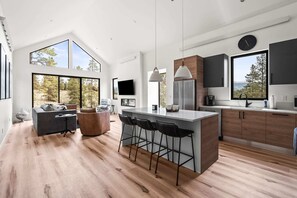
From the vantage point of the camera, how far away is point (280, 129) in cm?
315

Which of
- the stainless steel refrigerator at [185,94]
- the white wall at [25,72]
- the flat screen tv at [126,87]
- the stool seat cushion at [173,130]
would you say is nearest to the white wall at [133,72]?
the flat screen tv at [126,87]

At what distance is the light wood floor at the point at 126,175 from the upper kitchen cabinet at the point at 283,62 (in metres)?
1.63

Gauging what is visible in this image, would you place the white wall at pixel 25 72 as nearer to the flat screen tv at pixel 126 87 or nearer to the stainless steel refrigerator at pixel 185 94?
the flat screen tv at pixel 126 87

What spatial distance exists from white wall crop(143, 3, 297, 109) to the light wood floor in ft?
4.92

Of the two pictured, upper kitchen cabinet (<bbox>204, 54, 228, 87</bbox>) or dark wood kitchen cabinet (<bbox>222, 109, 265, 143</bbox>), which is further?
upper kitchen cabinet (<bbox>204, 54, 228, 87</bbox>)

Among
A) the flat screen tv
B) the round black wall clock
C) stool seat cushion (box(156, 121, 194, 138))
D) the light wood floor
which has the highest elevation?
the round black wall clock

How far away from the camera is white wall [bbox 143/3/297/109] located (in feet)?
11.3

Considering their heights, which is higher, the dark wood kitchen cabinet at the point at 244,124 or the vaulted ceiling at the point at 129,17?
the vaulted ceiling at the point at 129,17

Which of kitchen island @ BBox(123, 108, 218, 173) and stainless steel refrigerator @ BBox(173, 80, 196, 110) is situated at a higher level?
stainless steel refrigerator @ BBox(173, 80, 196, 110)

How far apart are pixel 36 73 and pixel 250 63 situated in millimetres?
9056

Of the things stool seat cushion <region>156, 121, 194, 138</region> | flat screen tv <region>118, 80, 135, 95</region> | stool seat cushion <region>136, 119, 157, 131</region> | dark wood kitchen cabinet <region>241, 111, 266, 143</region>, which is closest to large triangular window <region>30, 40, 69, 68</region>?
flat screen tv <region>118, 80, 135, 95</region>

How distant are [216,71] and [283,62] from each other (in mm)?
1485

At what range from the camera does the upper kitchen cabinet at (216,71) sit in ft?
14.0

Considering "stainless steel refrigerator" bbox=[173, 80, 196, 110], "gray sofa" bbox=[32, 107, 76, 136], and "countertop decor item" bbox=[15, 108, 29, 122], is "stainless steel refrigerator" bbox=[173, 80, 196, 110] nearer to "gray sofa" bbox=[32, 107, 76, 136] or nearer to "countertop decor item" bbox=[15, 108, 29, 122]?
"gray sofa" bbox=[32, 107, 76, 136]
